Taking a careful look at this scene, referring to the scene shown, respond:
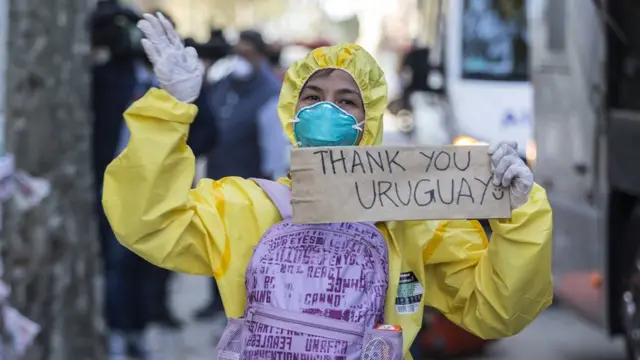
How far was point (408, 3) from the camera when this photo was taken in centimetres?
3641

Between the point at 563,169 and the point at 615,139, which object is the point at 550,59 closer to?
the point at 563,169

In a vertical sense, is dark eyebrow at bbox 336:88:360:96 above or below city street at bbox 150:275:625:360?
above

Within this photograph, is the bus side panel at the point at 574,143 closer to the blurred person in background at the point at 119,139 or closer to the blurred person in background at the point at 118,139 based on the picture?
the blurred person in background at the point at 119,139

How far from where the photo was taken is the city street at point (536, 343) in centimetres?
878

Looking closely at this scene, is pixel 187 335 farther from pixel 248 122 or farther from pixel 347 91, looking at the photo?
pixel 347 91

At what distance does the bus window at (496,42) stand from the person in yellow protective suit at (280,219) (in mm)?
8740

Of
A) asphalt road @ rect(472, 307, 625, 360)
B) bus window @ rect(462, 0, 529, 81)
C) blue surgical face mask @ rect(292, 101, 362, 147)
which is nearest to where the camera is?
blue surgical face mask @ rect(292, 101, 362, 147)

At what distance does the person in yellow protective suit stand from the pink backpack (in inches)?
2.9

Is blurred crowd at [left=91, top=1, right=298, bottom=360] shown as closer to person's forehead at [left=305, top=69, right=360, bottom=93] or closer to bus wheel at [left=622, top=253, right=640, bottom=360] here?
bus wheel at [left=622, top=253, right=640, bottom=360]

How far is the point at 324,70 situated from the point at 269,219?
0.41m

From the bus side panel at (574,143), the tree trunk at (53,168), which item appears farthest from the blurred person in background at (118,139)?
the bus side panel at (574,143)

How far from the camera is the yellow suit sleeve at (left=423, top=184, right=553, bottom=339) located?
335cm

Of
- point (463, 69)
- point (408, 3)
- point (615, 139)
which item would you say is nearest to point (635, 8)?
point (615, 139)

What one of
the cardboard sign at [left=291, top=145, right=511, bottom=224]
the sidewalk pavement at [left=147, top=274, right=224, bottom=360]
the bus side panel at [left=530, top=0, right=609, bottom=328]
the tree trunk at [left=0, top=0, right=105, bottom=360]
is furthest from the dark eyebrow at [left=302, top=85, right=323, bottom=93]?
the sidewalk pavement at [left=147, top=274, right=224, bottom=360]
